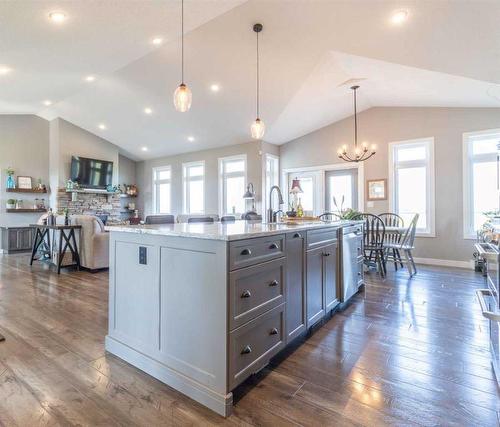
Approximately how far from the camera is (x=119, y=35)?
4035 mm

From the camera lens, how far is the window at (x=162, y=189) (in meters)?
9.46

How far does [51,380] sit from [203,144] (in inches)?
274

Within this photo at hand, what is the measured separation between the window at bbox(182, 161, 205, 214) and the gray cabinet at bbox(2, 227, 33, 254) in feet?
13.4

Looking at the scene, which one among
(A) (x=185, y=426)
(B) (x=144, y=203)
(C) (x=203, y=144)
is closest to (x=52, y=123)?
(B) (x=144, y=203)

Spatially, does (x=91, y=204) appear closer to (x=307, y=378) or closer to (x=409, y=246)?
(x=409, y=246)

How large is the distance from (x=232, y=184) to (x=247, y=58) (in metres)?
3.77

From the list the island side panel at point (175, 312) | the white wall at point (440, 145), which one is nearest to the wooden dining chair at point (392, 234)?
the white wall at point (440, 145)

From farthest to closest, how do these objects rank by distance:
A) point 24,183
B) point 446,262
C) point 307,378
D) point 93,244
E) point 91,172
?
1. point 91,172
2. point 24,183
3. point 446,262
4. point 93,244
5. point 307,378

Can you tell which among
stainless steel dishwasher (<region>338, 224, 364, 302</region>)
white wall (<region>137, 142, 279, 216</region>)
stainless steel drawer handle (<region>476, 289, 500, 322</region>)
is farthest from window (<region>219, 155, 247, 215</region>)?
stainless steel drawer handle (<region>476, 289, 500, 322</region>)

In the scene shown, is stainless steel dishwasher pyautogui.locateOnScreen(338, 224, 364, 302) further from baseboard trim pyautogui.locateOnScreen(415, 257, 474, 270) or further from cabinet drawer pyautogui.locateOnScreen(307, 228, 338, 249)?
baseboard trim pyautogui.locateOnScreen(415, 257, 474, 270)

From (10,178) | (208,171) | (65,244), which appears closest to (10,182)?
(10,178)

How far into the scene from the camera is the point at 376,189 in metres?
6.45

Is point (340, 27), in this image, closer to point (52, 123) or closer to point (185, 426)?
point (185, 426)

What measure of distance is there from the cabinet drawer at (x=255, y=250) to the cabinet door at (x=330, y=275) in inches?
33.1
